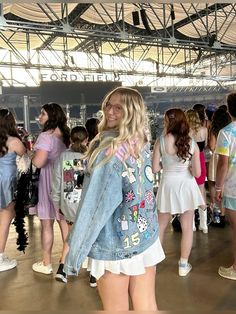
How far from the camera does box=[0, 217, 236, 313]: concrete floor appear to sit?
8.70 ft

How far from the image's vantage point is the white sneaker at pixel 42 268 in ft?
10.8

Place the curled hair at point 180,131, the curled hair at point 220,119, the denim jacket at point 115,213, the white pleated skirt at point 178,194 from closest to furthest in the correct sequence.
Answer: the denim jacket at point 115,213 < the curled hair at point 180,131 < the white pleated skirt at point 178,194 < the curled hair at point 220,119

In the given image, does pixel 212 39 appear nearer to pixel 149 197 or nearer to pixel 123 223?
pixel 149 197

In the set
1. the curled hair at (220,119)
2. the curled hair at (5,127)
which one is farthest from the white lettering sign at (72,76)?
the curled hair at (5,127)

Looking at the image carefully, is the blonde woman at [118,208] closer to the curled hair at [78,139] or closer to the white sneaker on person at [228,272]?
the curled hair at [78,139]

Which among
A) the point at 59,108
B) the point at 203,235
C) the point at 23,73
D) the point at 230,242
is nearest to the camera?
the point at 59,108

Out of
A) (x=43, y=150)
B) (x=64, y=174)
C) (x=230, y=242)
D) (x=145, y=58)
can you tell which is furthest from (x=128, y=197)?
(x=145, y=58)

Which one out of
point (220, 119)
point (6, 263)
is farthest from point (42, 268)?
point (220, 119)

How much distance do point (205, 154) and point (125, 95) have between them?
3.46 m

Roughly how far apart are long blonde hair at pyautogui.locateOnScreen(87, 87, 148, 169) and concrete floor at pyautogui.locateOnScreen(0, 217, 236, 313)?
49.3 inches

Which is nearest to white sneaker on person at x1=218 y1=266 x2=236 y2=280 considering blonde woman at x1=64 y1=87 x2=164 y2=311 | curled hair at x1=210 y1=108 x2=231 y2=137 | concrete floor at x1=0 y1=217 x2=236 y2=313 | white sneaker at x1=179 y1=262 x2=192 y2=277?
concrete floor at x1=0 y1=217 x2=236 y2=313

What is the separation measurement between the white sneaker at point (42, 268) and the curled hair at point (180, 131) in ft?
4.89

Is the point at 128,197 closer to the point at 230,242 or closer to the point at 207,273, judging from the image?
the point at 207,273

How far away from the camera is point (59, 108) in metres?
3.11
